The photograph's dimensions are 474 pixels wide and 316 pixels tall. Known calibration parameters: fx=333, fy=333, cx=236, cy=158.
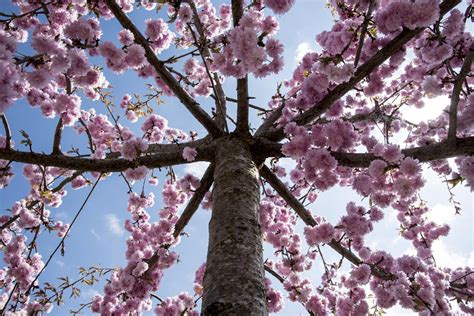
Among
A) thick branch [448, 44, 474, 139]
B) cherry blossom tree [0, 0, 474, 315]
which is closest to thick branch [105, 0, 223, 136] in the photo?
cherry blossom tree [0, 0, 474, 315]

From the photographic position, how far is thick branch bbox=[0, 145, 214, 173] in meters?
3.72

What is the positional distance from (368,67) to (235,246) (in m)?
2.25

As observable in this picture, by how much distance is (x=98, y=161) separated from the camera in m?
4.01

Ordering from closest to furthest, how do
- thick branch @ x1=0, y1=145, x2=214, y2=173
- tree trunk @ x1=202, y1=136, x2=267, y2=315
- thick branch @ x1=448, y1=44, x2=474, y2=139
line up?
tree trunk @ x1=202, y1=136, x2=267, y2=315 < thick branch @ x1=448, y1=44, x2=474, y2=139 < thick branch @ x1=0, y1=145, x2=214, y2=173

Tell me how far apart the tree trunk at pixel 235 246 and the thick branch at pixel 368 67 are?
39.3 inches

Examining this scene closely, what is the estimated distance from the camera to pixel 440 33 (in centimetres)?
347

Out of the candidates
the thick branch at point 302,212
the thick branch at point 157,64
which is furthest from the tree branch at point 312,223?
the thick branch at point 157,64

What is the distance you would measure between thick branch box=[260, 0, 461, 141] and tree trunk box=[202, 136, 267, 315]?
997 millimetres

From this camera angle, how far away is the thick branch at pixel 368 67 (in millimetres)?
3084

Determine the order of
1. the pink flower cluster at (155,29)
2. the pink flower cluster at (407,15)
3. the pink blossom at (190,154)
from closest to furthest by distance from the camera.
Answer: the pink flower cluster at (407,15), the pink blossom at (190,154), the pink flower cluster at (155,29)

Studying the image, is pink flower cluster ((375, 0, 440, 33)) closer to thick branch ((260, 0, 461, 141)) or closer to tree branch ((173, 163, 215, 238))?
thick branch ((260, 0, 461, 141))

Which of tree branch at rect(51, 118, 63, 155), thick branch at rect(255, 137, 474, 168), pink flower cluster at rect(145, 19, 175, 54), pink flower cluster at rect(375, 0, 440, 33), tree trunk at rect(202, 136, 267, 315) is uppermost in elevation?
pink flower cluster at rect(145, 19, 175, 54)

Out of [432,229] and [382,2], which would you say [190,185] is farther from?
[432,229]

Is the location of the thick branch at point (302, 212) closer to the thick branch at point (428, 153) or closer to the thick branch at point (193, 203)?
the thick branch at point (428, 153)
